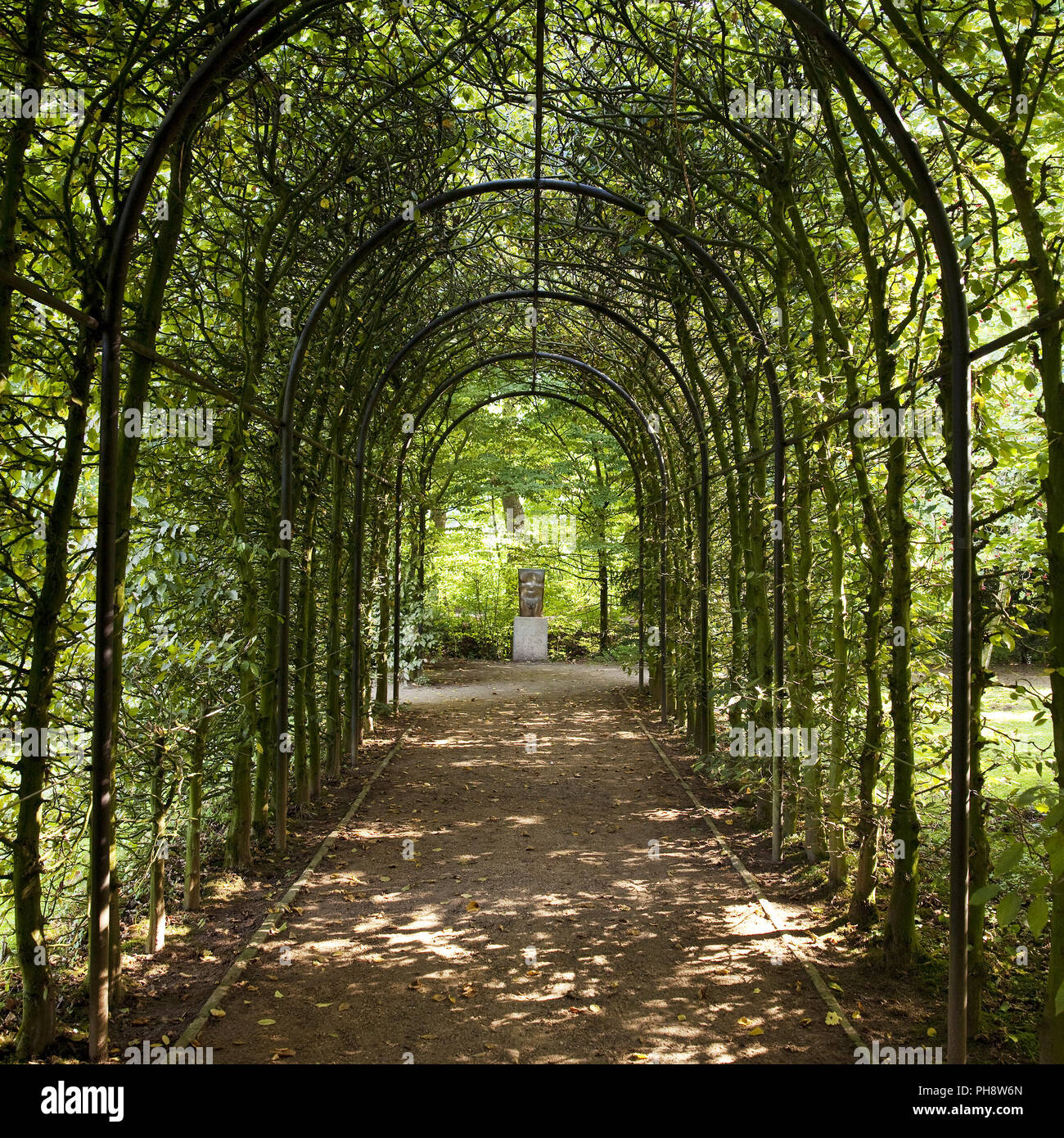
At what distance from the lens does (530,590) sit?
56.1ft

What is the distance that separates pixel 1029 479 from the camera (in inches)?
103

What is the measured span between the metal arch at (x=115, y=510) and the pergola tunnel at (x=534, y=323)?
0.04ft

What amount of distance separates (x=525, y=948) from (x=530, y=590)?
1333cm

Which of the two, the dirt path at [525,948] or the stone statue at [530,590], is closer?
the dirt path at [525,948]

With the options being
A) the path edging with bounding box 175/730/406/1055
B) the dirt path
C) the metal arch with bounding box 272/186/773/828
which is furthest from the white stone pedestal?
the metal arch with bounding box 272/186/773/828

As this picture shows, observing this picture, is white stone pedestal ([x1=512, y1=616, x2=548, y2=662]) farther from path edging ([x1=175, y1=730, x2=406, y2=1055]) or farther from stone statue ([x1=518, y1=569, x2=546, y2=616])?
path edging ([x1=175, y1=730, x2=406, y2=1055])

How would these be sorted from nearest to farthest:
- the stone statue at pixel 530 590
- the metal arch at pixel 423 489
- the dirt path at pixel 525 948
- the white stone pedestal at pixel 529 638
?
the dirt path at pixel 525 948
the metal arch at pixel 423 489
the stone statue at pixel 530 590
the white stone pedestal at pixel 529 638

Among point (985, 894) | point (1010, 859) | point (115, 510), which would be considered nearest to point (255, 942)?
point (115, 510)

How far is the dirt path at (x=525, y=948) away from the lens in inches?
118

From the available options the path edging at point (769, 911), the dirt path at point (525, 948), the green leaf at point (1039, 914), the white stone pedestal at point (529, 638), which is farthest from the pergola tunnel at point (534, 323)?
the white stone pedestal at point (529, 638)

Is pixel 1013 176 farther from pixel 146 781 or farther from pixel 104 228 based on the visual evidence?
pixel 146 781

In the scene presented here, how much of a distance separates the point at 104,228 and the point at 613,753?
22.5 ft

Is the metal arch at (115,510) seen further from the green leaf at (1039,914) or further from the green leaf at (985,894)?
the green leaf at (1039,914)

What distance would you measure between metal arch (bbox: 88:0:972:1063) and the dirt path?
2.16ft
